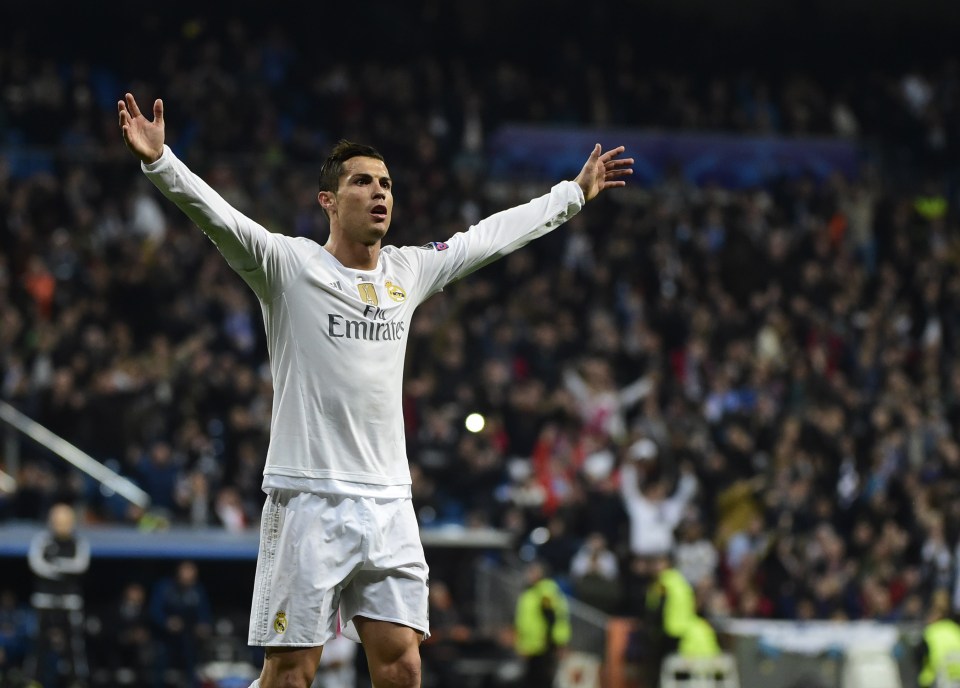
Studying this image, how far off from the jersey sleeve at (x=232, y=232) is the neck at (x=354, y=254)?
154mm

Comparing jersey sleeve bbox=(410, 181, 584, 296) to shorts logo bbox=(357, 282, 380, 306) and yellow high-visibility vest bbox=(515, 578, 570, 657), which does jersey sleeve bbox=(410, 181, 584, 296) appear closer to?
shorts logo bbox=(357, 282, 380, 306)

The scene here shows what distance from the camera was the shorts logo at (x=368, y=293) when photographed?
18.5ft

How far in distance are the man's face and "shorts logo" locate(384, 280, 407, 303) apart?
0.55 ft

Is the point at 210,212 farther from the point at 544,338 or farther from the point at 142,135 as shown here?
the point at 544,338

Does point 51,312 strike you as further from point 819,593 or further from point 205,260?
point 819,593

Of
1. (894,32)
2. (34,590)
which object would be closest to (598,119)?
(894,32)

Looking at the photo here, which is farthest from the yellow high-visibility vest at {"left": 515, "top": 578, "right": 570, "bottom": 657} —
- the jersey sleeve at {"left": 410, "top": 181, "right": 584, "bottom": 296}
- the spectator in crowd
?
the jersey sleeve at {"left": 410, "top": 181, "right": 584, "bottom": 296}

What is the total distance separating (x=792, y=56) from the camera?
27.6m

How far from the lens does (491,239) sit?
616 cm

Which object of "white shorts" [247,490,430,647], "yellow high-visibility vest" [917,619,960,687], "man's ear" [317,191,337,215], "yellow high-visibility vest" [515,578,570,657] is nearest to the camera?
"white shorts" [247,490,430,647]

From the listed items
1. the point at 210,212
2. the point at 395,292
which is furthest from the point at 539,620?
the point at 210,212

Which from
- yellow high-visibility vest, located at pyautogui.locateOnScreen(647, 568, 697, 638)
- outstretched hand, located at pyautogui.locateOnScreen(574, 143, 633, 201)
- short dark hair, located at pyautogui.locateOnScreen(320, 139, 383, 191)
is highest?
outstretched hand, located at pyautogui.locateOnScreen(574, 143, 633, 201)

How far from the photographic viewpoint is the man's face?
5.65 meters

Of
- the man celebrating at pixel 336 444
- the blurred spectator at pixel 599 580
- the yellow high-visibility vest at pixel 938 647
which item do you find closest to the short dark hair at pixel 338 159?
the man celebrating at pixel 336 444
